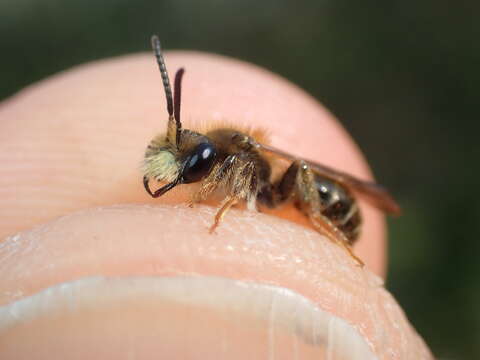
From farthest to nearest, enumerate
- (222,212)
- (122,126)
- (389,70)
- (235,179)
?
(389,70), (122,126), (235,179), (222,212)

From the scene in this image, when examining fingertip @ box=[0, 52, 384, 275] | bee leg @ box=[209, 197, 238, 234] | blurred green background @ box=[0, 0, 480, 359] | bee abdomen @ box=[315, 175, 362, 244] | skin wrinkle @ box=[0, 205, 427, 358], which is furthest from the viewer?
blurred green background @ box=[0, 0, 480, 359]

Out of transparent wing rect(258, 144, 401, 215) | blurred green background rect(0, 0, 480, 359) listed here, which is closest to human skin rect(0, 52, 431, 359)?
transparent wing rect(258, 144, 401, 215)

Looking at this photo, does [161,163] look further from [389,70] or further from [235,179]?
[389,70]

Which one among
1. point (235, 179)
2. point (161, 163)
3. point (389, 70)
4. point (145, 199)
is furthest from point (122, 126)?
point (389, 70)

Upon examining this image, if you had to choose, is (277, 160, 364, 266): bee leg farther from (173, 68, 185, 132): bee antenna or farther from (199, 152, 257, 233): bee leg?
(173, 68, 185, 132): bee antenna

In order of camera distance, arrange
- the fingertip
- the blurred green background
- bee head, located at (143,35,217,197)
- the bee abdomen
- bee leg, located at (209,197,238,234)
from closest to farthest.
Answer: bee leg, located at (209,197,238,234) → bee head, located at (143,35,217,197) → the fingertip → the bee abdomen → the blurred green background

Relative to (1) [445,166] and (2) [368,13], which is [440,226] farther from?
(2) [368,13]

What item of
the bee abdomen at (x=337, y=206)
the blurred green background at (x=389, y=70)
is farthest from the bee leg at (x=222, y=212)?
the blurred green background at (x=389, y=70)

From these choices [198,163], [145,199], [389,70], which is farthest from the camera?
[389,70]

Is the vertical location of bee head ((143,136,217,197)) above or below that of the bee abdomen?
above
